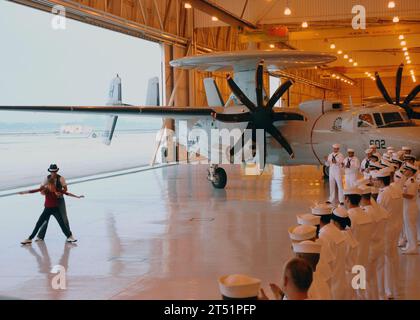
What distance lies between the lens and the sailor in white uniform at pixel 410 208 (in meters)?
9.30

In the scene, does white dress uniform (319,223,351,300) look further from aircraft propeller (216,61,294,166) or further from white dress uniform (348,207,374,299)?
aircraft propeller (216,61,294,166)

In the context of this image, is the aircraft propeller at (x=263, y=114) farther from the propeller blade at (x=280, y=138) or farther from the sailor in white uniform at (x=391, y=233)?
the sailor in white uniform at (x=391, y=233)

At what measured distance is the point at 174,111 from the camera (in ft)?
63.4

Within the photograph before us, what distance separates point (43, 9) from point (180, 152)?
15019mm

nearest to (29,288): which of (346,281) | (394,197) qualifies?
(346,281)

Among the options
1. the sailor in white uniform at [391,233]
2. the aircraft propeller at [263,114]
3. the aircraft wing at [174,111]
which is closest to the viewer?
the sailor in white uniform at [391,233]

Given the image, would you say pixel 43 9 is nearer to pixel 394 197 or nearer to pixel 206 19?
pixel 206 19

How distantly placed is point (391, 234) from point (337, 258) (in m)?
2.72

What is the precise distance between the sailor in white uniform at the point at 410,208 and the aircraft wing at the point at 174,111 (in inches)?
328

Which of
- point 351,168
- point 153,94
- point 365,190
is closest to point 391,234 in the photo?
point 365,190

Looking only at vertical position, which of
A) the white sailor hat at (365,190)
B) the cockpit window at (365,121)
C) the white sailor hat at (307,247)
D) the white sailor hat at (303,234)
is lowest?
the white sailor hat at (307,247)

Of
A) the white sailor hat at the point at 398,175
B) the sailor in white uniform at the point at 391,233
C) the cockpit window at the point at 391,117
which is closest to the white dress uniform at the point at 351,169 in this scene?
the cockpit window at the point at 391,117

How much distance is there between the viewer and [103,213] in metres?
15.1

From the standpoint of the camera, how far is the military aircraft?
17.4 meters
